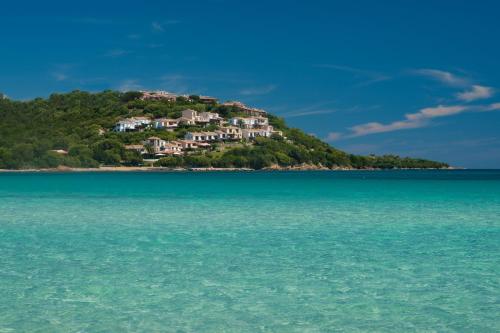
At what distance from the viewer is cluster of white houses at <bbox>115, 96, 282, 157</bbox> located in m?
164

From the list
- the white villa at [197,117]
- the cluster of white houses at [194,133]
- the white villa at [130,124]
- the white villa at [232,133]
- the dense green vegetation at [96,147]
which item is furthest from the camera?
the white villa at [197,117]

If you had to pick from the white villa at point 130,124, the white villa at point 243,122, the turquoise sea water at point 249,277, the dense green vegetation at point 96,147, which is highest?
the white villa at point 243,122

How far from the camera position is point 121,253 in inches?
575

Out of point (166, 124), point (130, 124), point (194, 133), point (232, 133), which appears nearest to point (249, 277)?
point (194, 133)

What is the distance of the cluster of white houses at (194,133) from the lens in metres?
164

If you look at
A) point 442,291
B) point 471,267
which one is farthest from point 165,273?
point 471,267

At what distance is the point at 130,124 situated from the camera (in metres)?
183

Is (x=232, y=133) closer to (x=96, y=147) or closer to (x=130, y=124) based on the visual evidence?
(x=130, y=124)

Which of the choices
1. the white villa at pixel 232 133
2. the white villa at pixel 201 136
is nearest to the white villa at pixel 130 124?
the white villa at pixel 201 136

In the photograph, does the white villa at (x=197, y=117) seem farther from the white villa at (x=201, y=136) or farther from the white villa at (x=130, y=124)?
the white villa at (x=130, y=124)

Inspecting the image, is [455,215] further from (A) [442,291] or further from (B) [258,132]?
(B) [258,132]

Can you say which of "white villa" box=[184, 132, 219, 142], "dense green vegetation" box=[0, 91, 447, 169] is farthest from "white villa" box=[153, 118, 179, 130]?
"white villa" box=[184, 132, 219, 142]

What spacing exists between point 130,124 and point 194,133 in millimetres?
24738

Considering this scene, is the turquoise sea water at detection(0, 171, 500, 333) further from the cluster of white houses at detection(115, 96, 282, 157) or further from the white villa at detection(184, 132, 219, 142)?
the white villa at detection(184, 132, 219, 142)
